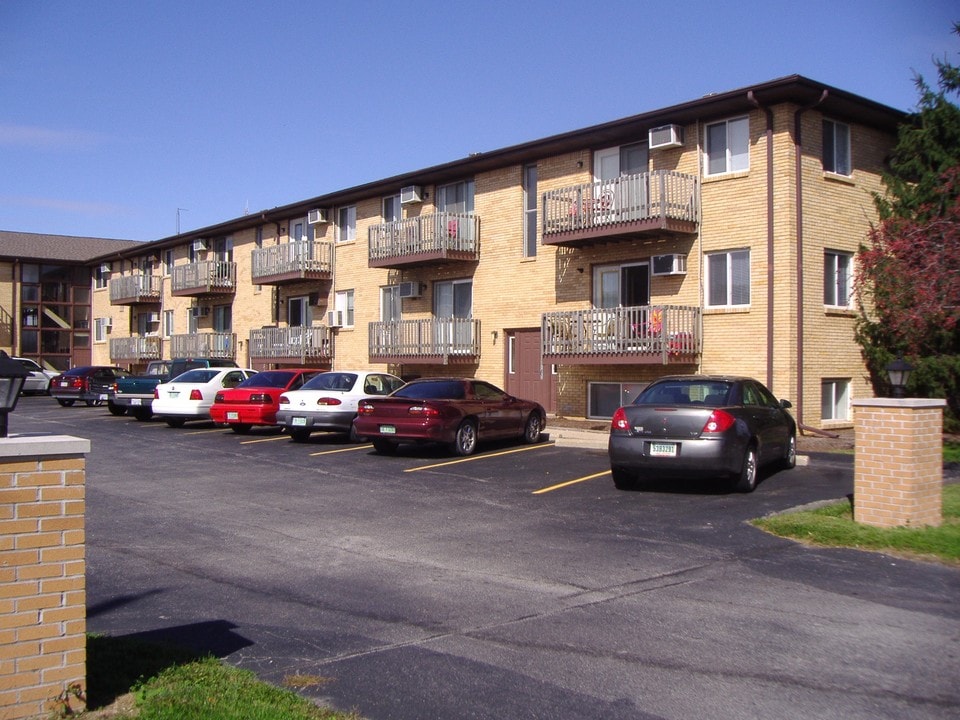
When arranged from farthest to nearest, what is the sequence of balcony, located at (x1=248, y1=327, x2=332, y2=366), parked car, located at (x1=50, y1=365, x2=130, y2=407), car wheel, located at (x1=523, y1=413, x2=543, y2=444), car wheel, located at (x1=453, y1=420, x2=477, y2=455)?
parked car, located at (x1=50, y1=365, x2=130, y2=407), balcony, located at (x1=248, y1=327, x2=332, y2=366), car wheel, located at (x1=523, y1=413, x2=543, y2=444), car wheel, located at (x1=453, y1=420, x2=477, y2=455)

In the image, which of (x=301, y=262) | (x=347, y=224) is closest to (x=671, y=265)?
(x=347, y=224)

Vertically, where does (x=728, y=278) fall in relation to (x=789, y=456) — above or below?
above

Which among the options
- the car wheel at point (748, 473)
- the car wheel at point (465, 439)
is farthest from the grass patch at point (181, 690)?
the car wheel at point (465, 439)

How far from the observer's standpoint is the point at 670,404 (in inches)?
458

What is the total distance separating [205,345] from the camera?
37.0 m

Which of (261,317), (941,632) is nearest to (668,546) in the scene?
(941,632)

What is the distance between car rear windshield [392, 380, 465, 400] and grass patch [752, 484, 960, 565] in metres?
7.09

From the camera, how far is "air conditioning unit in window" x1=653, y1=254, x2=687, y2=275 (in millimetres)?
19578

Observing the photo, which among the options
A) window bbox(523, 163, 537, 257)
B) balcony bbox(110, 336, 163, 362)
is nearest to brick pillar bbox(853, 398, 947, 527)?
window bbox(523, 163, 537, 257)

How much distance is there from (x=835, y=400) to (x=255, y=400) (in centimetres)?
1234

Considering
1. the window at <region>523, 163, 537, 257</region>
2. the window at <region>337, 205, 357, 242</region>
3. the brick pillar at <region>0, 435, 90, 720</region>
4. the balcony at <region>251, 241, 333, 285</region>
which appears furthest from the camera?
the balcony at <region>251, 241, 333, 285</region>

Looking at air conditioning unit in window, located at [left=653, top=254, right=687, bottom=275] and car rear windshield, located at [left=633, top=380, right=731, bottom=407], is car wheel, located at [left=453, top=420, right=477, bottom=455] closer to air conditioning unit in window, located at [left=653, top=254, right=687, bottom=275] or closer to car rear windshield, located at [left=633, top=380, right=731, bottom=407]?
car rear windshield, located at [left=633, top=380, right=731, bottom=407]

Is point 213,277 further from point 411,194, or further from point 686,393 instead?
point 686,393

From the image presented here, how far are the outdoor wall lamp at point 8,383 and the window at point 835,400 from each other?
17236mm
